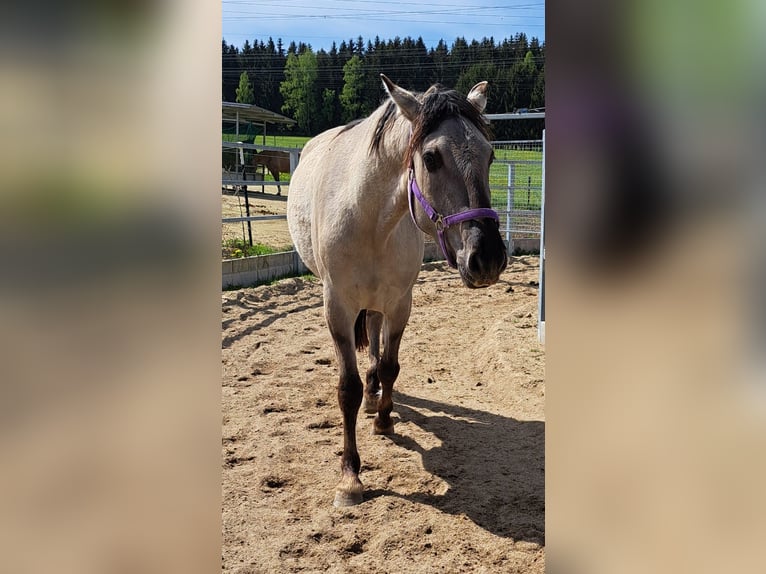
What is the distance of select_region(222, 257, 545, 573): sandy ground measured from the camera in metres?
2.13

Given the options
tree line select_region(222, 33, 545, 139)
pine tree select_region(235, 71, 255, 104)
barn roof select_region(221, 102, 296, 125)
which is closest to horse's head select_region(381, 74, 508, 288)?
barn roof select_region(221, 102, 296, 125)

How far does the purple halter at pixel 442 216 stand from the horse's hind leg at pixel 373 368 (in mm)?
1539

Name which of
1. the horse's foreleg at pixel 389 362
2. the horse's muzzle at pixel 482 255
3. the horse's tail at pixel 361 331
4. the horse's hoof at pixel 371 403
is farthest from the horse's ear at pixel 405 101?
the horse's hoof at pixel 371 403

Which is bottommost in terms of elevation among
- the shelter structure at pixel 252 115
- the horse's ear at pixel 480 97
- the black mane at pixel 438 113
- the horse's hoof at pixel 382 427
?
the horse's hoof at pixel 382 427

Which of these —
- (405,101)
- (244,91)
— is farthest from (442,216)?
(244,91)

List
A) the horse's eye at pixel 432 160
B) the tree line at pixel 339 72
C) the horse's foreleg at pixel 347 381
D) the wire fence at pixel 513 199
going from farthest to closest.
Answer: the tree line at pixel 339 72
the wire fence at pixel 513 199
the horse's foreleg at pixel 347 381
the horse's eye at pixel 432 160

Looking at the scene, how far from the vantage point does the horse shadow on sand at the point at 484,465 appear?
2.36m

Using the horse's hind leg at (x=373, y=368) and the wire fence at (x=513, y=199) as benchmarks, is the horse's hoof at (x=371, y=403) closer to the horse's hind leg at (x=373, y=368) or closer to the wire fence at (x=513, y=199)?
the horse's hind leg at (x=373, y=368)

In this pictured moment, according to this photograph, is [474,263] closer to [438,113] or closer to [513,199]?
[438,113]

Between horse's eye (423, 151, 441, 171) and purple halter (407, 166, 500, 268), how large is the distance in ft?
0.39

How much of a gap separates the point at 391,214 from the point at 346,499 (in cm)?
132

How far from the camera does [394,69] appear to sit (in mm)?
40781

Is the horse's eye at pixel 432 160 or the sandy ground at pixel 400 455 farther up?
the horse's eye at pixel 432 160
